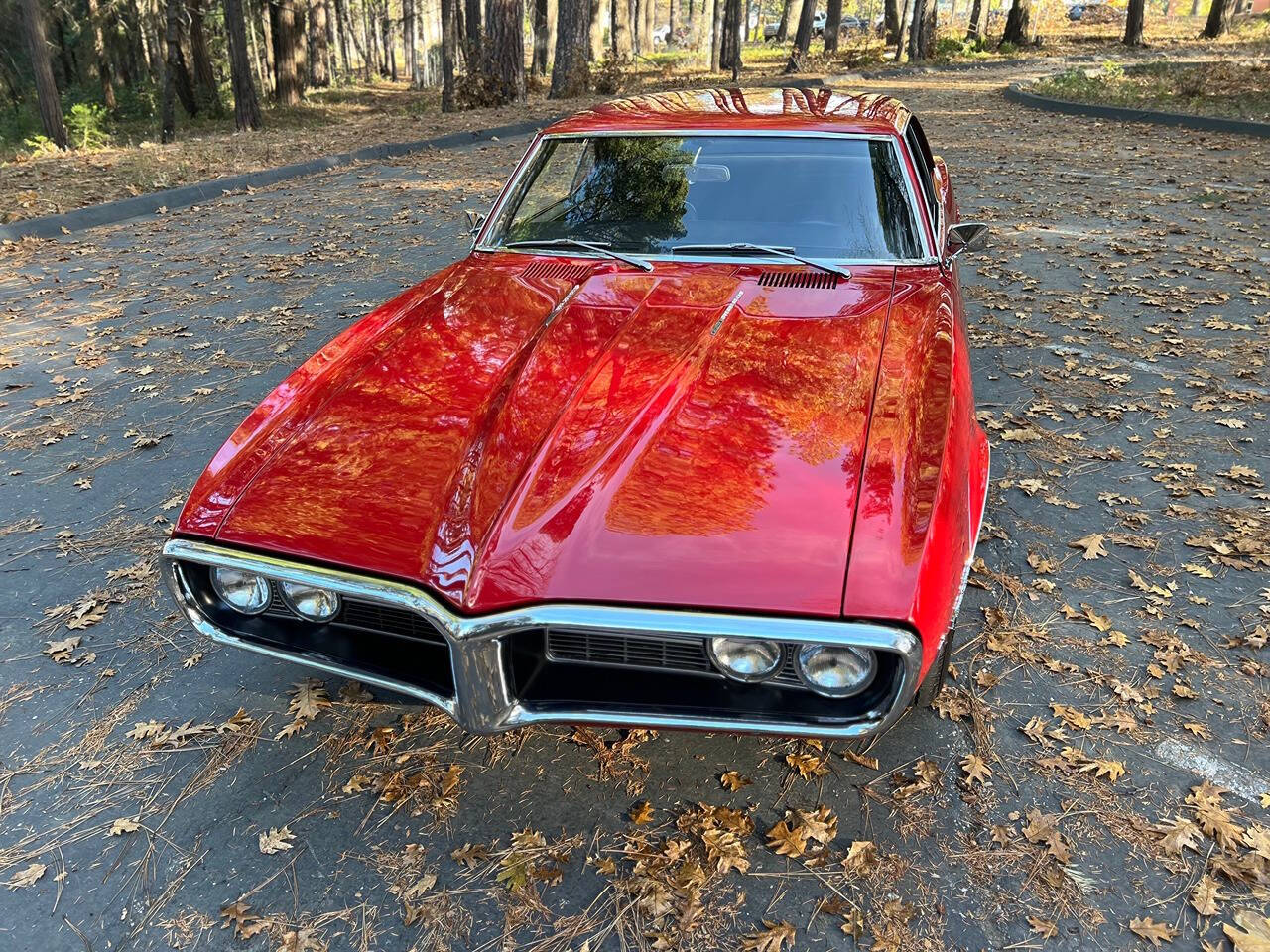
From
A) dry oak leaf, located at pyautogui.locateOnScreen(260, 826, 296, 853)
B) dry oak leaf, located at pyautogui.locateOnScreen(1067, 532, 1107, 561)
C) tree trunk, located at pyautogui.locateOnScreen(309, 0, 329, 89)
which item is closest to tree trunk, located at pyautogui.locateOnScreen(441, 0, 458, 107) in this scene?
tree trunk, located at pyautogui.locateOnScreen(309, 0, 329, 89)

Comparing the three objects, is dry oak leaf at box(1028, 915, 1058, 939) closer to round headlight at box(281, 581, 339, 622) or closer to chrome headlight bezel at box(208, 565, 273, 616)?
round headlight at box(281, 581, 339, 622)

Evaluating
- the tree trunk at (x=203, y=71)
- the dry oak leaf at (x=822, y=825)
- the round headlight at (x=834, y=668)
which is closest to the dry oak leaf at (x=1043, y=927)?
the dry oak leaf at (x=822, y=825)

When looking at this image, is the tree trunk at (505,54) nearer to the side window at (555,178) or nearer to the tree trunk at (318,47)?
the tree trunk at (318,47)

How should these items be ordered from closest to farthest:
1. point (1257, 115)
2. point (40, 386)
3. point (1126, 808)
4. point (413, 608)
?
1. point (413, 608)
2. point (1126, 808)
3. point (40, 386)
4. point (1257, 115)

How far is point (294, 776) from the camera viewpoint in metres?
2.51

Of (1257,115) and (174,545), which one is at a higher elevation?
(1257,115)

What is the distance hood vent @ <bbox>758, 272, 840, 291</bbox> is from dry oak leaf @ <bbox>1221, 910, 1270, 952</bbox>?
6.93 feet

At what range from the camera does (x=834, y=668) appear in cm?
192

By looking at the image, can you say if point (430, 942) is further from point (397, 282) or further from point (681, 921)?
point (397, 282)

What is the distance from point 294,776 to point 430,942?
2.40 ft

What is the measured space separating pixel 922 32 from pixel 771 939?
28847 millimetres

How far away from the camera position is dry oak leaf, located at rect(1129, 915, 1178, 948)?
78.2 inches

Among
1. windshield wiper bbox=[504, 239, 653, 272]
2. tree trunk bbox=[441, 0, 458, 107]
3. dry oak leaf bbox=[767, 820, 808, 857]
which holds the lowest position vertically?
dry oak leaf bbox=[767, 820, 808, 857]

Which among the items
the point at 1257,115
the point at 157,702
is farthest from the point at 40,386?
the point at 1257,115
